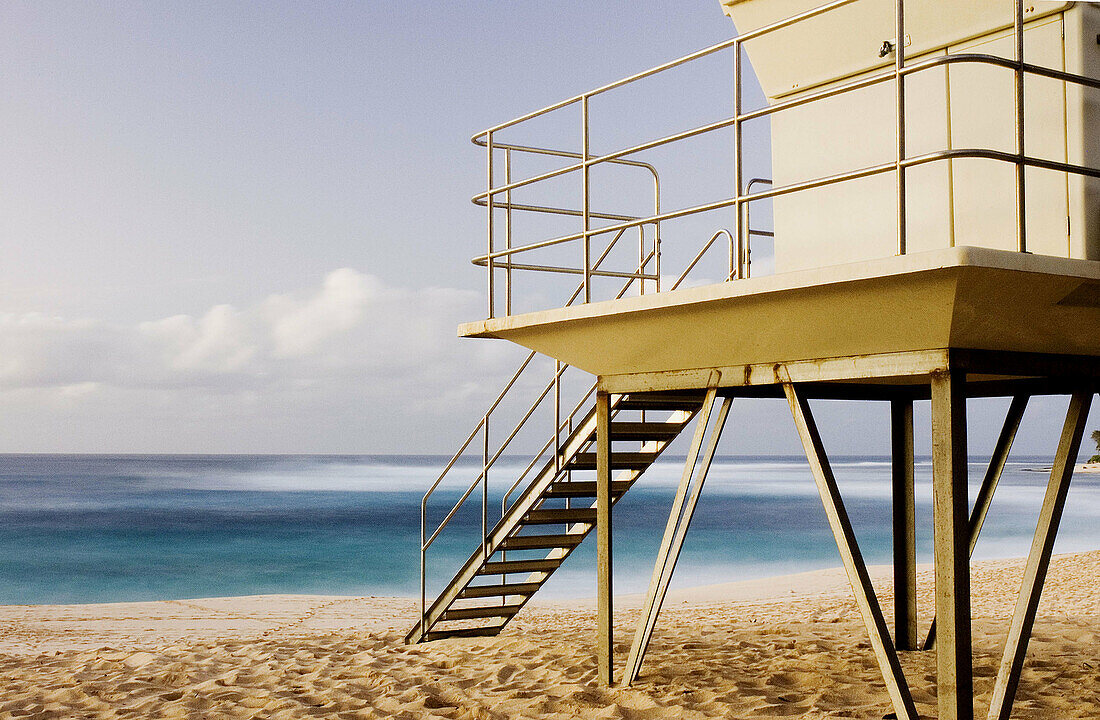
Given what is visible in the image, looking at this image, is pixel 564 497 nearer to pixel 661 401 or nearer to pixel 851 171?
pixel 661 401

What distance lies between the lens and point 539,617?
17.0m

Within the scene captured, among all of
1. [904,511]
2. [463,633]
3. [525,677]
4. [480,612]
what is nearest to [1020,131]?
[904,511]

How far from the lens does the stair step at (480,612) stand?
10.6m

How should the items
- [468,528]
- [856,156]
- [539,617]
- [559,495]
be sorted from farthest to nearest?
[468,528] → [539,617] → [559,495] → [856,156]

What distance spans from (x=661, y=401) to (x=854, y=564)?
2907mm

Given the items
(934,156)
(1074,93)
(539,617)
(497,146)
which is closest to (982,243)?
(1074,93)

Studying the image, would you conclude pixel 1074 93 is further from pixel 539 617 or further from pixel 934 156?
pixel 539 617

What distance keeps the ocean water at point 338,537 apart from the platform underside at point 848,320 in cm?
1730

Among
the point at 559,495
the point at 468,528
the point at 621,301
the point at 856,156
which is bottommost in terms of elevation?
the point at 468,528

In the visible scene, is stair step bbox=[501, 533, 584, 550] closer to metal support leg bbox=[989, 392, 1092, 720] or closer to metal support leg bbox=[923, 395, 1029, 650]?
metal support leg bbox=[923, 395, 1029, 650]

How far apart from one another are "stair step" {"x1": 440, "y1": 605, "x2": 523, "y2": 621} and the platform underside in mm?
3950

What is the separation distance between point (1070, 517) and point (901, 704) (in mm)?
43557

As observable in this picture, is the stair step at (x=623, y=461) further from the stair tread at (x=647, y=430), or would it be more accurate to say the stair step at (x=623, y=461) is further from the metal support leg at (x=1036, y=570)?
the metal support leg at (x=1036, y=570)

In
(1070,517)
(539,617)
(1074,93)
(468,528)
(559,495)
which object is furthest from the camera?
(1070,517)
